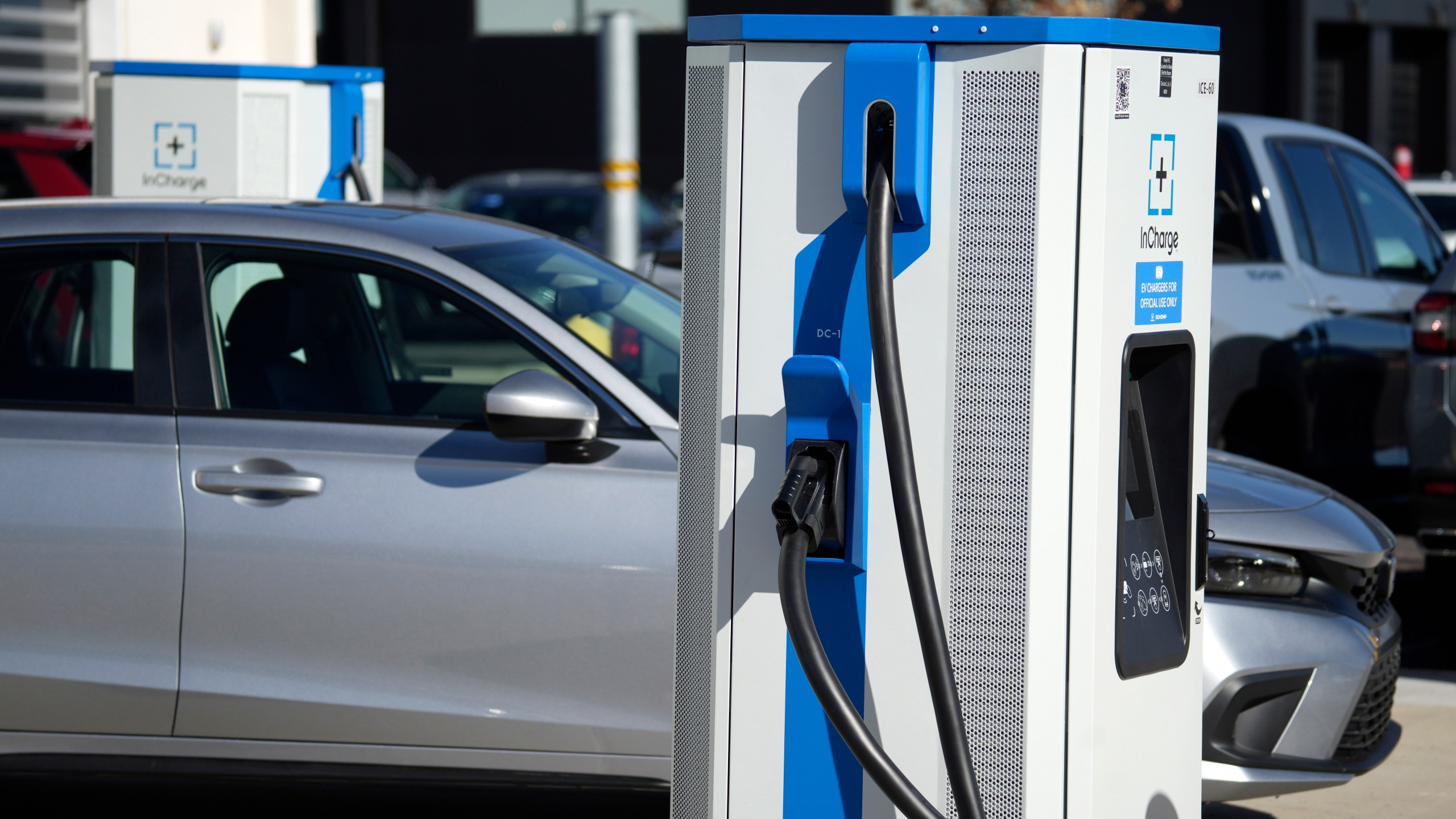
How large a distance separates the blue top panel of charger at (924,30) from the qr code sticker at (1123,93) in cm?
4

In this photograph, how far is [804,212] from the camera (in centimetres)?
246

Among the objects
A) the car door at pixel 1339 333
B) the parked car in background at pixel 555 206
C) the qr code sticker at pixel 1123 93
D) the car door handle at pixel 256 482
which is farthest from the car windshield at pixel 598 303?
the parked car in background at pixel 555 206

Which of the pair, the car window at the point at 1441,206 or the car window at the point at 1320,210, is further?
the car window at the point at 1441,206

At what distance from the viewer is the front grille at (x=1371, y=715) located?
395 cm

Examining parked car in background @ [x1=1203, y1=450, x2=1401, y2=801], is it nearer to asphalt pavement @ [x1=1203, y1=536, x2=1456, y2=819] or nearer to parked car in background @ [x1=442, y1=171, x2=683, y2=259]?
asphalt pavement @ [x1=1203, y1=536, x2=1456, y2=819]

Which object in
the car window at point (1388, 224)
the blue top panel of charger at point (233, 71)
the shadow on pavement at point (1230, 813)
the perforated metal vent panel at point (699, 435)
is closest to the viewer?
the perforated metal vent panel at point (699, 435)

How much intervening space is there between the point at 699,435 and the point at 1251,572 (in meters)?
1.93

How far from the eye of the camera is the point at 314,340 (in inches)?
172

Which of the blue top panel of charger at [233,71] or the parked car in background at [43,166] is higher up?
the blue top panel of charger at [233,71]

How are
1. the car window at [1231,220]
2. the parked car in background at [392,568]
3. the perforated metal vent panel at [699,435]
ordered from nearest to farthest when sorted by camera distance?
1. the perforated metal vent panel at [699,435]
2. the parked car in background at [392,568]
3. the car window at [1231,220]

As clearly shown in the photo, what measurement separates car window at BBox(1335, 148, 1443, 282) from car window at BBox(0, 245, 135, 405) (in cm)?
551

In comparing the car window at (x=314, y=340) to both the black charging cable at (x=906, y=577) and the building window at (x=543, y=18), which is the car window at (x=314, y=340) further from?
the building window at (x=543, y=18)

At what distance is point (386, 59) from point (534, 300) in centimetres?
2914

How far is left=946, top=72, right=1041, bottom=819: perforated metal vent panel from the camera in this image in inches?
94.0
